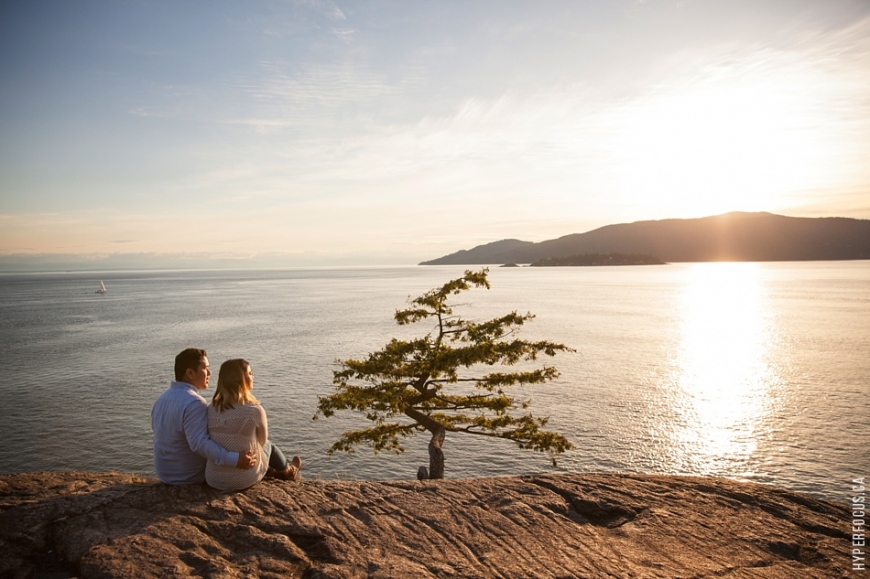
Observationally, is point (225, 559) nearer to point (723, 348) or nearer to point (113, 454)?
point (113, 454)

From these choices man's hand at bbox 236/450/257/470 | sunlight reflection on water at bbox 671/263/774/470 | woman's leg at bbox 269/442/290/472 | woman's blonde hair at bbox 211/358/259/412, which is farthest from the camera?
sunlight reflection on water at bbox 671/263/774/470

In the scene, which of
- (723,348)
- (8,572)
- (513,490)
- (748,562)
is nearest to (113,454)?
(8,572)

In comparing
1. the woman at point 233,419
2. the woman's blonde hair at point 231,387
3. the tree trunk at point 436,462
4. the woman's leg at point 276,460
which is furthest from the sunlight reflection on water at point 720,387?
the woman's blonde hair at point 231,387

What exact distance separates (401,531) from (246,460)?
2513mm

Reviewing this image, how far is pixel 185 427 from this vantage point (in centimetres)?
690

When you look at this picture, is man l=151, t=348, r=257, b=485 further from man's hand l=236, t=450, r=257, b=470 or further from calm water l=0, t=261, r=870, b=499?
calm water l=0, t=261, r=870, b=499

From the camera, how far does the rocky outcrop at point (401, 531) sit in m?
6.12

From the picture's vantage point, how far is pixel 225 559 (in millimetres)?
6102

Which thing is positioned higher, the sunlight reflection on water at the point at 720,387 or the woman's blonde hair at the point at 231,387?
the woman's blonde hair at the point at 231,387

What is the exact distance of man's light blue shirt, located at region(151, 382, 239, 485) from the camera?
688 cm

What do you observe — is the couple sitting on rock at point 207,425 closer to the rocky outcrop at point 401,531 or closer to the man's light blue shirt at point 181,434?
the man's light blue shirt at point 181,434

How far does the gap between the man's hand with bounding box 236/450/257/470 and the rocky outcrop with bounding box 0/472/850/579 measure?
1.72ft
